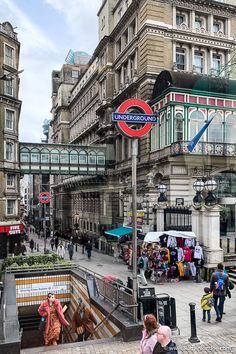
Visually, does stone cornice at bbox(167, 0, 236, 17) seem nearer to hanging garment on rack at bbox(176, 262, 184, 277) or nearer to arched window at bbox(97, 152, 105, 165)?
arched window at bbox(97, 152, 105, 165)

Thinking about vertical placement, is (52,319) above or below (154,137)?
below

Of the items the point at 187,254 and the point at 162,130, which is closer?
the point at 187,254

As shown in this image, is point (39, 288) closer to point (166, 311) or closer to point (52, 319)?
point (52, 319)

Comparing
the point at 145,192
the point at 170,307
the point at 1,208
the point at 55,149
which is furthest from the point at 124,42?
the point at 170,307

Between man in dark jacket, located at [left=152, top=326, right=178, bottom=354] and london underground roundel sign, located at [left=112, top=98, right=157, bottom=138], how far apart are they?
6.21 meters

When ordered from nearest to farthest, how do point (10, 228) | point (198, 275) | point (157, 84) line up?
point (198, 275)
point (157, 84)
point (10, 228)

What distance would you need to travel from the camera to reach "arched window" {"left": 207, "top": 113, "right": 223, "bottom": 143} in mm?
29344

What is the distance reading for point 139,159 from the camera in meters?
34.6

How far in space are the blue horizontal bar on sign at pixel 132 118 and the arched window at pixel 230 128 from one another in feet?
66.3

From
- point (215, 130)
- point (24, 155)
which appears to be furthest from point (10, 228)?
point (215, 130)

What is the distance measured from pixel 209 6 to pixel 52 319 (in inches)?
1354

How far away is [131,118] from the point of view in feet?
35.8

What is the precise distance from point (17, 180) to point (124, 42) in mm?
18905

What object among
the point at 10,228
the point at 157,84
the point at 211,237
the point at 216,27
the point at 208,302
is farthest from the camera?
the point at 216,27
